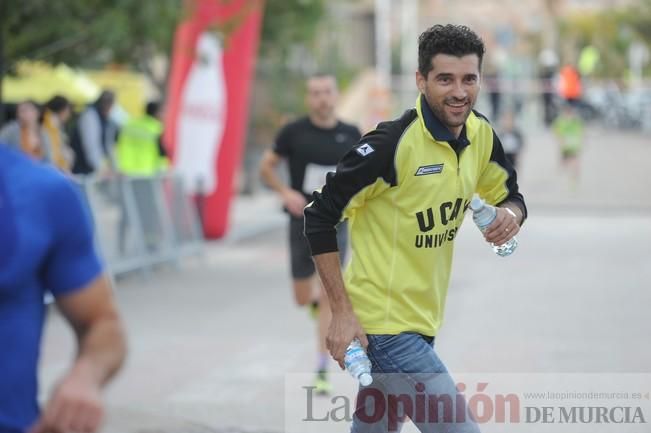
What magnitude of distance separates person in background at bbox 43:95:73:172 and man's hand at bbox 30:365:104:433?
9.85 metres

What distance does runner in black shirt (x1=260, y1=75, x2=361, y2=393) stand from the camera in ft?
27.8

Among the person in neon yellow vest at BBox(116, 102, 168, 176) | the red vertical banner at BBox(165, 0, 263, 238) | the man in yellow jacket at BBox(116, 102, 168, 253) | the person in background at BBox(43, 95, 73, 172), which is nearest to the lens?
the person in background at BBox(43, 95, 73, 172)

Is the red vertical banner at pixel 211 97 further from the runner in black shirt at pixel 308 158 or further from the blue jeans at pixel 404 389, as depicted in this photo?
the blue jeans at pixel 404 389

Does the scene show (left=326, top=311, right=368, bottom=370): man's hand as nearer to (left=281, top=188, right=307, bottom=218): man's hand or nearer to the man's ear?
the man's ear

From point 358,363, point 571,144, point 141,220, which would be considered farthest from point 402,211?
point 571,144

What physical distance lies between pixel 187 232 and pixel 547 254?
13.9 ft

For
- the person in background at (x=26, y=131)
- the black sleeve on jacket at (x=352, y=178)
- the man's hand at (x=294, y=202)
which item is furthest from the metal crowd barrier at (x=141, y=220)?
the black sleeve on jacket at (x=352, y=178)

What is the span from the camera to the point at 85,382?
2863 mm

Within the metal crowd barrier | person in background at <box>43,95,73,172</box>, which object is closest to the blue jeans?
person in background at <box>43,95,73,172</box>

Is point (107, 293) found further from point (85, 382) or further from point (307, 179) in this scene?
Answer: point (307, 179)

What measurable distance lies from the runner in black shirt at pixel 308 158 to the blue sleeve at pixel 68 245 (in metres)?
5.50

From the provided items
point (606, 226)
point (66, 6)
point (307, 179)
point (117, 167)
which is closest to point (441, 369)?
point (307, 179)

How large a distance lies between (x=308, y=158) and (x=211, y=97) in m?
8.54

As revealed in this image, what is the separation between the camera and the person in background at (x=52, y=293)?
2.84 metres
